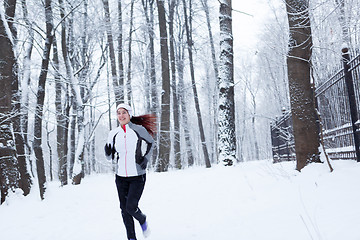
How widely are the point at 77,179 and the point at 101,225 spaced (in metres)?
6.10

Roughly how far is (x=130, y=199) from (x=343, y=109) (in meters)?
4.56

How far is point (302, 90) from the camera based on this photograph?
5441 mm

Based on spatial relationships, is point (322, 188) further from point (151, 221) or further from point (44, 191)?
point (44, 191)

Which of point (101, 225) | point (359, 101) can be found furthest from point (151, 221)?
point (359, 101)

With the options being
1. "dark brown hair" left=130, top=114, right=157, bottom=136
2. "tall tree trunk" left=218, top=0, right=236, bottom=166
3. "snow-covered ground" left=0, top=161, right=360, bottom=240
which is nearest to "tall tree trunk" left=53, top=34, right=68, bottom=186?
"snow-covered ground" left=0, top=161, right=360, bottom=240

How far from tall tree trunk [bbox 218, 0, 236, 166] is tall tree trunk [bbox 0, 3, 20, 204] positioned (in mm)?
4947

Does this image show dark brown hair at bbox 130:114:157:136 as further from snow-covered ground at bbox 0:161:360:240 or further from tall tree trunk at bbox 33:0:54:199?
tall tree trunk at bbox 33:0:54:199

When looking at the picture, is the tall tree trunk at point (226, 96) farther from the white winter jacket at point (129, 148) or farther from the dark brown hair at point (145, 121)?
the white winter jacket at point (129, 148)

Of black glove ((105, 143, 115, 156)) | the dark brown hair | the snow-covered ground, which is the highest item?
the dark brown hair

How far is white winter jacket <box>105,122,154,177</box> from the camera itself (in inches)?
144

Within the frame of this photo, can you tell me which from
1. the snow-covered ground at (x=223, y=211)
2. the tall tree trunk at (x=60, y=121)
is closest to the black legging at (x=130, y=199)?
the snow-covered ground at (x=223, y=211)

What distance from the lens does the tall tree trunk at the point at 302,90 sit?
17.3ft

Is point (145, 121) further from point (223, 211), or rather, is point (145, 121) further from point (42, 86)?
point (42, 86)

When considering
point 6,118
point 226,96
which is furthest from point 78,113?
point 226,96
